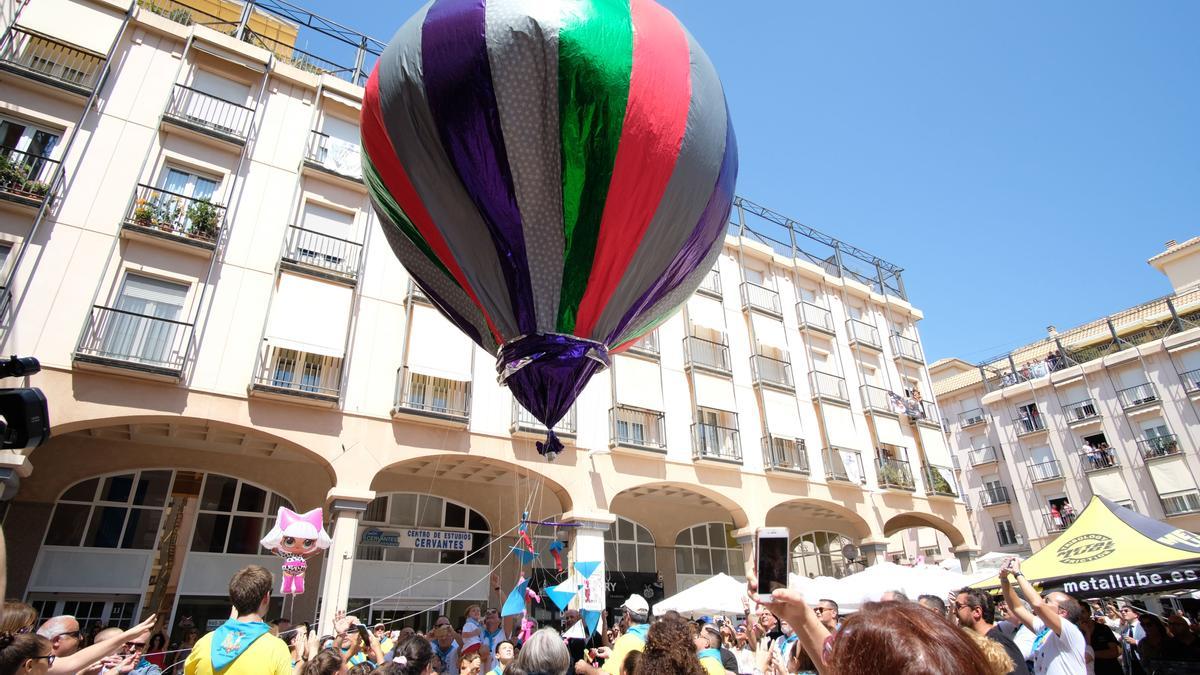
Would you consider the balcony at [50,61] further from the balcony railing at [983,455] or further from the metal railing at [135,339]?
the balcony railing at [983,455]

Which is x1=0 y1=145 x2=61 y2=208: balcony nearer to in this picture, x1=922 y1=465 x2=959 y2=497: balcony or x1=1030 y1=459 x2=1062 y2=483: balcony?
x1=922 y1=465 x2=959 y2=497: balcony

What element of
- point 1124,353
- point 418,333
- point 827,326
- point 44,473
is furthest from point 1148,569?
point 1124,353

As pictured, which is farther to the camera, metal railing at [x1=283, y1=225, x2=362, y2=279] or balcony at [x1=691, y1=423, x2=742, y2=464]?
balcony at [x1=691, y1=423, x2=742, y2=464]

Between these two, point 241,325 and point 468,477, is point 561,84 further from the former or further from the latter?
point 468,477

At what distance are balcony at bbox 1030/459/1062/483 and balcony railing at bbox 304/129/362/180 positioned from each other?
97.7ft

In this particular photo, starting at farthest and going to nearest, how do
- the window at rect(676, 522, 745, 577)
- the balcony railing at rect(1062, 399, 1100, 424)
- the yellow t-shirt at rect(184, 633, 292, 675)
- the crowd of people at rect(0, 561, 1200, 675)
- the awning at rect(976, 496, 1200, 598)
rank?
the balcony railing at rect(1062, 399, 1100, 424), the window at rect(676, 522, 745, 577), the awning at rect(976, 496, 1200, 598), the yellow t-shirt at rect(184, 633, 292, 675), the crowd of people at rect(0, 561, 1200, 675)

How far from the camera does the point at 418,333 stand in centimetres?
1284

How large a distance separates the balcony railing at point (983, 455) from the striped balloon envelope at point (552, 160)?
30266 mm

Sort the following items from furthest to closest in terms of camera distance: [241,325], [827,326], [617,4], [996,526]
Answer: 1. [996,526]
2. [827,326]
3. [241,325]
4. [617,4]

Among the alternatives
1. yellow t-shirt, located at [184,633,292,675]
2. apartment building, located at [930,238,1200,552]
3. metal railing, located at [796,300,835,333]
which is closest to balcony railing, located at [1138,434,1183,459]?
apartment building, located at [930,238,1200,552]

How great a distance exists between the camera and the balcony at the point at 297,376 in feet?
35.8

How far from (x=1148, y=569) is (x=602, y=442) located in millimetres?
9592

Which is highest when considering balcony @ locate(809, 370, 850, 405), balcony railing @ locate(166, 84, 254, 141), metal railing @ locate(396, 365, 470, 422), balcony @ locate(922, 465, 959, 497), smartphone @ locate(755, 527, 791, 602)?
balcony railing @ locate(166, 84, 254, 141)

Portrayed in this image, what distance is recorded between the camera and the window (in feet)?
57.1
